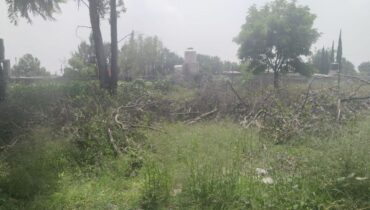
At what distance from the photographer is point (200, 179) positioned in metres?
4.73

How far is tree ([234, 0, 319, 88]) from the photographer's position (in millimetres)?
16203

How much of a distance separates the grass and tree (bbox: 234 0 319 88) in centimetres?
1032

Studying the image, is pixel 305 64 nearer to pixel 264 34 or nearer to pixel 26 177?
pixel 264 34

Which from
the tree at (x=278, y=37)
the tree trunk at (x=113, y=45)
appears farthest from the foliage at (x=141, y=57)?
the tree trunk at (x=113, y=45)

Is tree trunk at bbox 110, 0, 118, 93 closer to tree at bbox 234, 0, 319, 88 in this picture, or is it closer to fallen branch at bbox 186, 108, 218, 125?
fallen branch at bbox 186, 108, 218, 125

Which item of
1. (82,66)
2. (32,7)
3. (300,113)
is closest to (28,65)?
(82,66)

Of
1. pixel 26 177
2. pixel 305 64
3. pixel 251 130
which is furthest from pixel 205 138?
pixel 305 64

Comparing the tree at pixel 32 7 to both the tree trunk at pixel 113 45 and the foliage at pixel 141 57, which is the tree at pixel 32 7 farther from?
the foliage at pixel 141 57

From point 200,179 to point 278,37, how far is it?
13014 mm

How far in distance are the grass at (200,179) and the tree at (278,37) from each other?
1032cm

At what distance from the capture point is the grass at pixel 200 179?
172 inches

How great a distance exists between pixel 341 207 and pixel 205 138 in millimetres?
4029

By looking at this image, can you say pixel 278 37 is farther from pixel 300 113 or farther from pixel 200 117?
pixel 300 113

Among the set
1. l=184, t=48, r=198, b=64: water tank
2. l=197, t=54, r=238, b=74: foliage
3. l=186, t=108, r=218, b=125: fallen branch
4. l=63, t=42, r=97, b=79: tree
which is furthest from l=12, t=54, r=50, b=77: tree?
l=186, t=108, r=218, b=125: fallen branch
